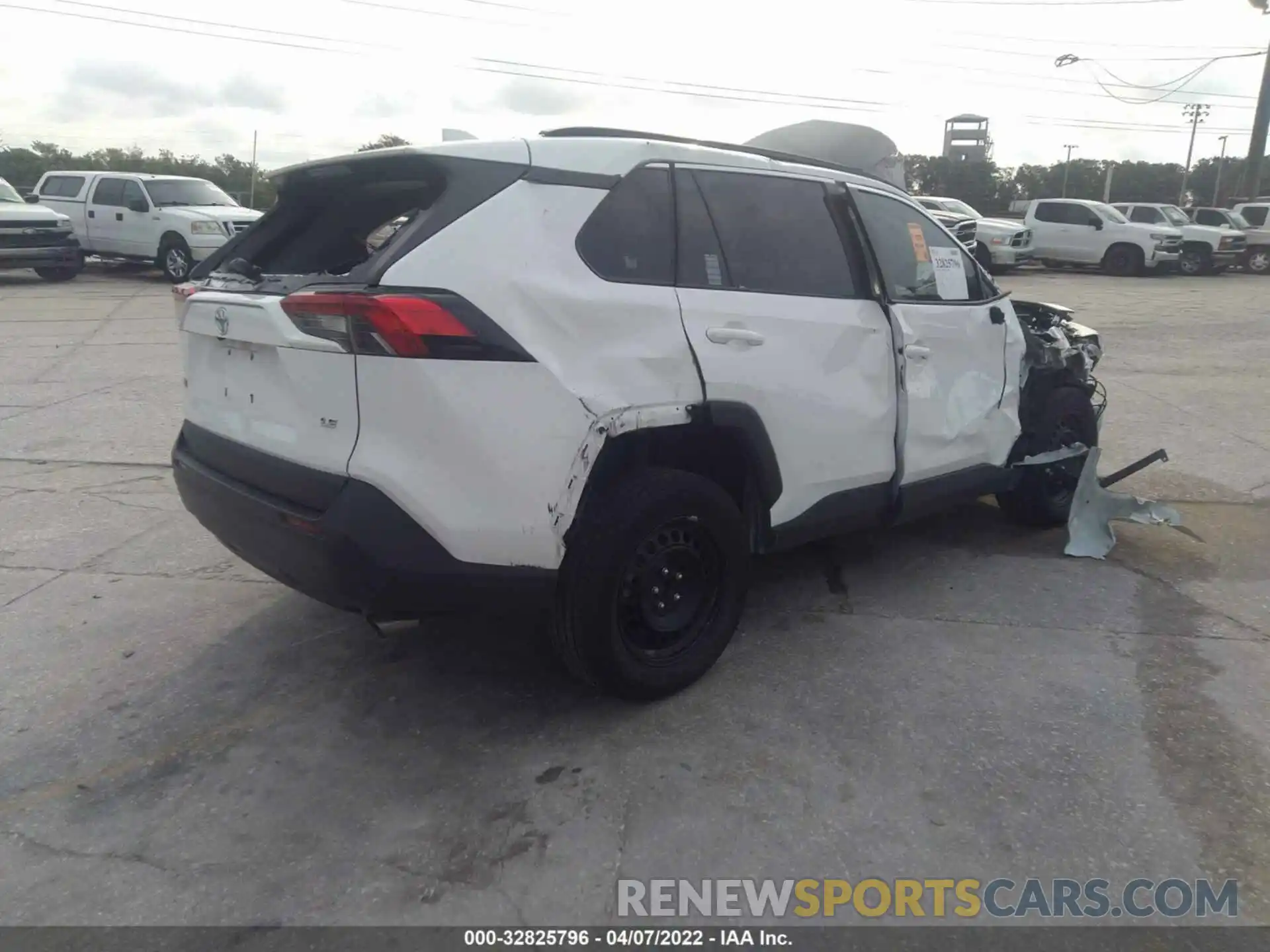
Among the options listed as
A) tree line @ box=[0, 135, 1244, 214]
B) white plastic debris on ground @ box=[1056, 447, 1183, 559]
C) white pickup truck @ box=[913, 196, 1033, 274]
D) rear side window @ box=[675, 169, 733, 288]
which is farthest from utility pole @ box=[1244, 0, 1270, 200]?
rear side window @ box=[675, 169, 733, 288]

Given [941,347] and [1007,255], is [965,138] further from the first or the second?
[941,347]

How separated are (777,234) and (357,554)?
6.60 ft

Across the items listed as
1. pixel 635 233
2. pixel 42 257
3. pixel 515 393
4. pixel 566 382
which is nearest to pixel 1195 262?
pixel 42 257

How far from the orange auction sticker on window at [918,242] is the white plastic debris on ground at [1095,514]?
153 cm

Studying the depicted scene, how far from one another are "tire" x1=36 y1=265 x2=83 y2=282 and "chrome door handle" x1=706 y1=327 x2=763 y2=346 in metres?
18.6

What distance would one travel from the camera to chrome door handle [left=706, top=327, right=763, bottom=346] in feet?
11.0

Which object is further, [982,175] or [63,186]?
[982,175]

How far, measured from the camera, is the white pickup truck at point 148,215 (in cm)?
1791

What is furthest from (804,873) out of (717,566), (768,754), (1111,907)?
(717,566)

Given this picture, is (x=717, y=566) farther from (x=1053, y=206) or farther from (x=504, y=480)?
(x=1053, y=206)

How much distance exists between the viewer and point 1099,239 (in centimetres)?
2397

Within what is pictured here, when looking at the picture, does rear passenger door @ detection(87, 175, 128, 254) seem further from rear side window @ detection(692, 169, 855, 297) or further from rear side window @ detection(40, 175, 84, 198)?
rear side window @ detection(692, 169, 855, 297)

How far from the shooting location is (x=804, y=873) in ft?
8.62

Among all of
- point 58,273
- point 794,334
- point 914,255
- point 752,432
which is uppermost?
point 914,255
